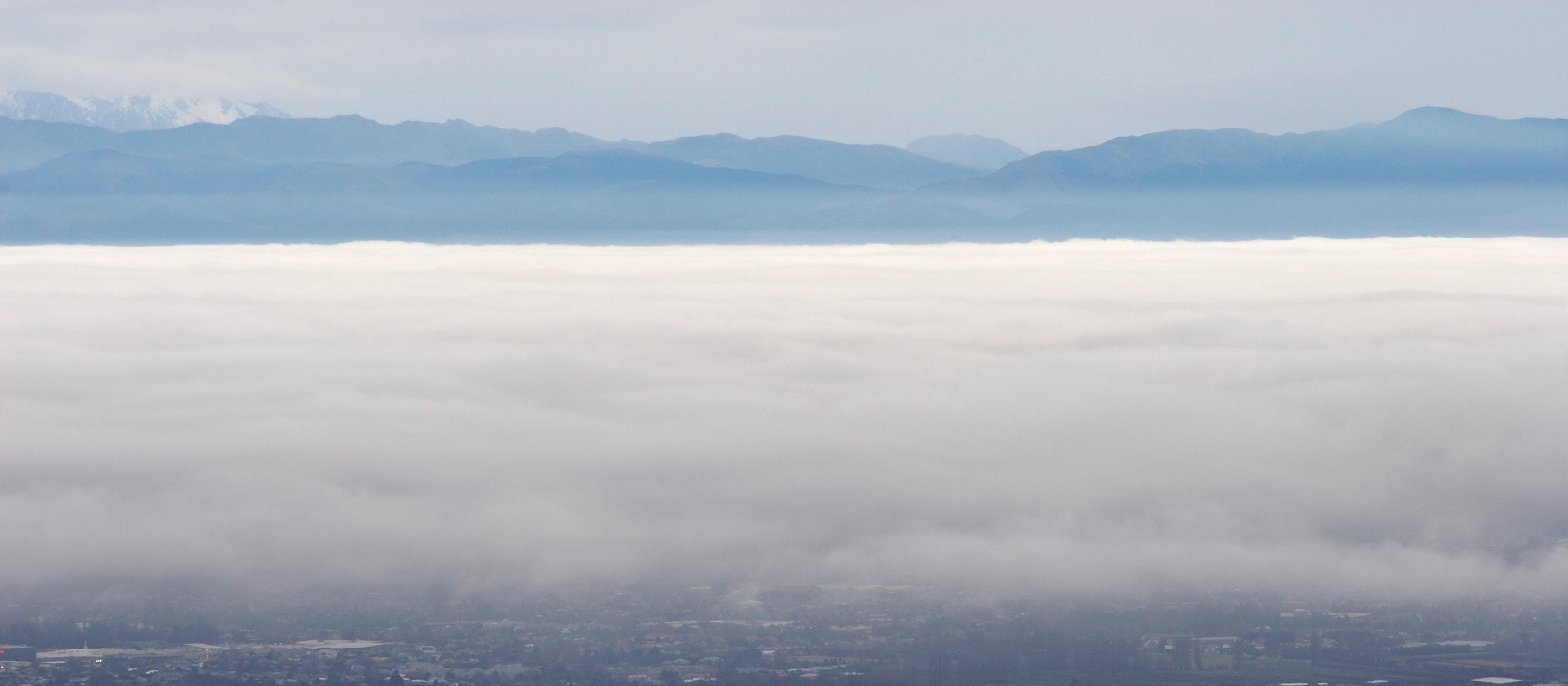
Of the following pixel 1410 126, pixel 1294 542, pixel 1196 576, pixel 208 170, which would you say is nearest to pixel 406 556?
pixel 1196 576

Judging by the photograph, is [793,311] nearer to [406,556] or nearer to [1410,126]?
[406,556]

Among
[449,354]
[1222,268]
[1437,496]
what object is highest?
[1222,268]

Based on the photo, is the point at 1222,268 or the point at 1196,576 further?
the point at 1222,268

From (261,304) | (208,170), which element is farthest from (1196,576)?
(208,170)

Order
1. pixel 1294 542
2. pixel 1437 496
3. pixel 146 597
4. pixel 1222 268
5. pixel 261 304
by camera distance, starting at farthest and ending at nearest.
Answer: pixel 1222 268, pixel 261 304, pixel 1437 496, pixel 1294 542, pixel 146 597

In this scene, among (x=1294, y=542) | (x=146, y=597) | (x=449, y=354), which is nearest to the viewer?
(x=146, y=597)

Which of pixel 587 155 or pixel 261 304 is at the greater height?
pixel 587 155
